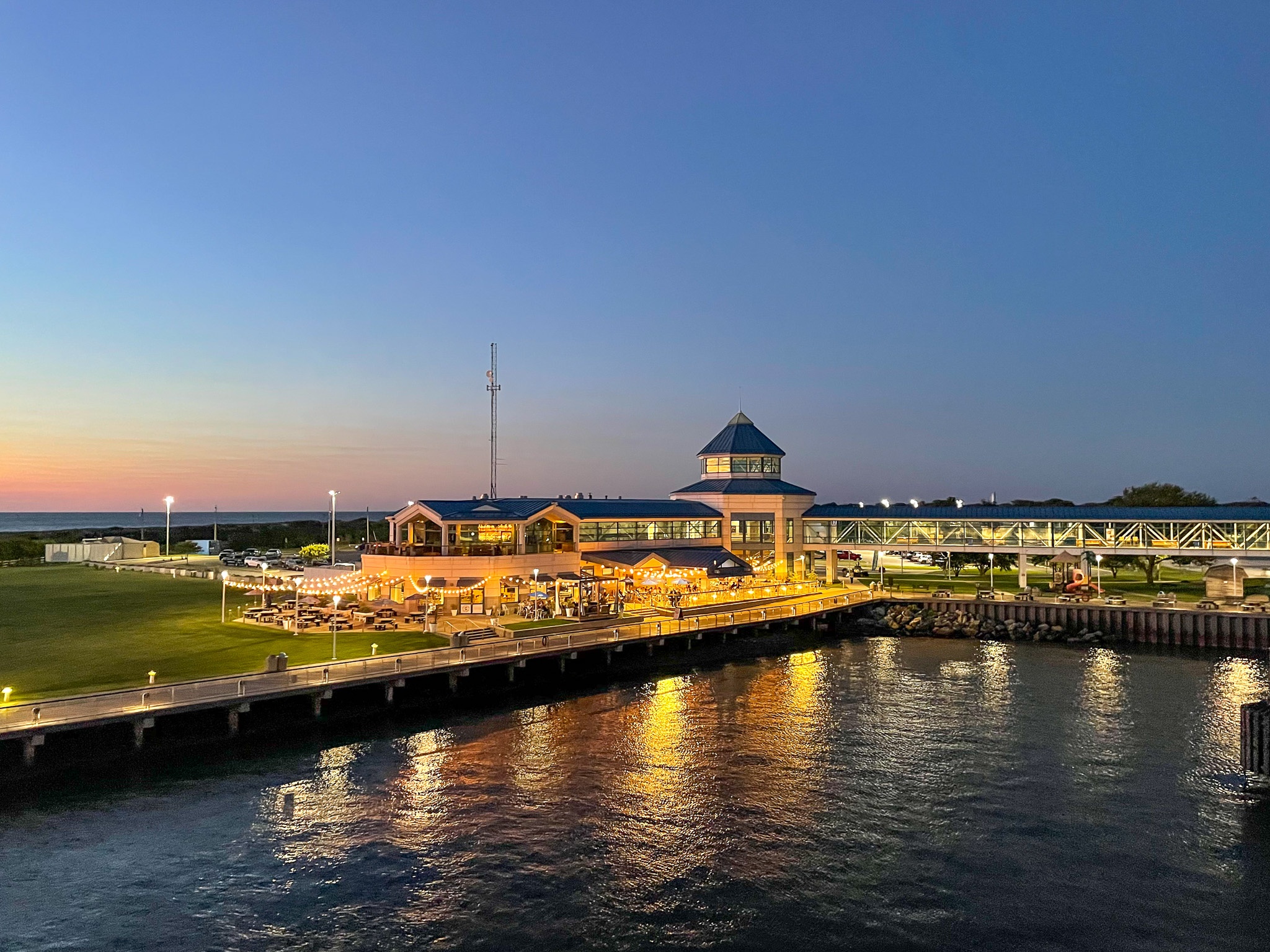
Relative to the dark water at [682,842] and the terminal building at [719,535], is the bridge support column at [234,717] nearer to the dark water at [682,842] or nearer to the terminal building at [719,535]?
the dark water at [682,842]

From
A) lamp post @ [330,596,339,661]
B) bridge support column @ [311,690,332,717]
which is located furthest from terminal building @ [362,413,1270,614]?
bridge support column @ [311,690,332,717]

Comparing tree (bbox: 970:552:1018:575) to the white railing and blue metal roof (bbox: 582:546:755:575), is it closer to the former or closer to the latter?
blue metal roof (bbox: 582:546:755:575)

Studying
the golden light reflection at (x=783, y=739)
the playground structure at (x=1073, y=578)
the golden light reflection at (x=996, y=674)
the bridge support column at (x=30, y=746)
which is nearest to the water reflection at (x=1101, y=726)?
the golden light reflection at (x=996, y=674)

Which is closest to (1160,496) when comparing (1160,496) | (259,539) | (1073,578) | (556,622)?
(1160,496)

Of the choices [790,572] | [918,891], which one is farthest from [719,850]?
[790,572]

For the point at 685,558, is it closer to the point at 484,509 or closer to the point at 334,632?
the point at 484,509
